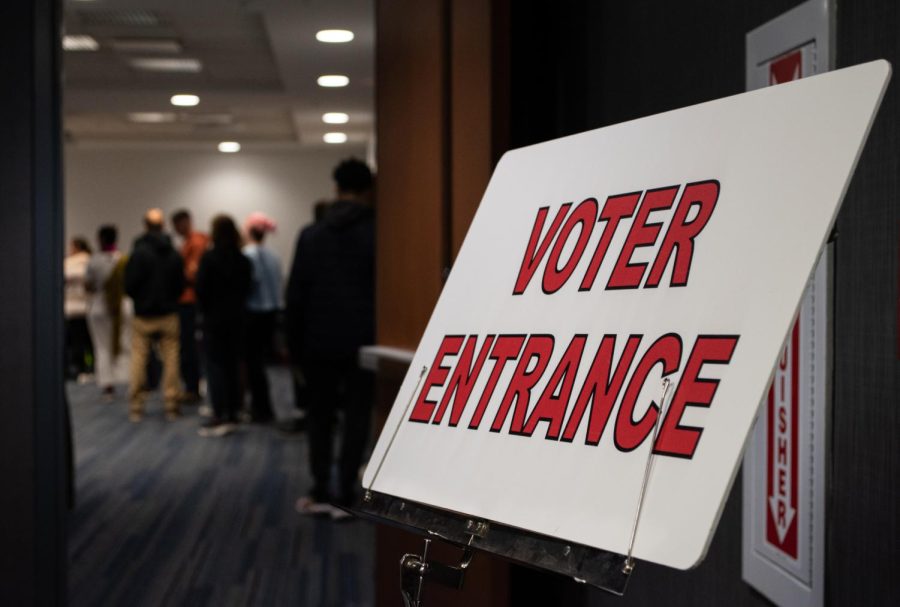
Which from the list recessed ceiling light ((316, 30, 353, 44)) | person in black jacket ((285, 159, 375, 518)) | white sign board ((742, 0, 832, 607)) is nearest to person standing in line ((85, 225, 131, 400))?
recessed ceiling light ((316, 30, 353, 44))

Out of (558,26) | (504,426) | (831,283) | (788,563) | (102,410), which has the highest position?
(558,26)

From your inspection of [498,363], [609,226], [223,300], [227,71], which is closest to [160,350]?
[223,300]

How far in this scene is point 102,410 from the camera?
762cm

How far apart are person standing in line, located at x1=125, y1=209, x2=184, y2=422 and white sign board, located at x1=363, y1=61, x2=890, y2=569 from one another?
546 centimetres

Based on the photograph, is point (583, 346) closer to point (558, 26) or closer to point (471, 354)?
point (471, 354)

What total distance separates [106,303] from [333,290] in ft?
14.2

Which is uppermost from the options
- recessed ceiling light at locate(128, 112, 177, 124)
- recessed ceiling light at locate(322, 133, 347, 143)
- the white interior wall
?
recessed ceiling light at locate(128, 112, 177, 124)

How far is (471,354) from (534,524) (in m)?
0.26

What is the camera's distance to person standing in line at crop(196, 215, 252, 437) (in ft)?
19.4

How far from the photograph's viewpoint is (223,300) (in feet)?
19.5

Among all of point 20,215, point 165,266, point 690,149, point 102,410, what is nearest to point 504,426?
point 690,149

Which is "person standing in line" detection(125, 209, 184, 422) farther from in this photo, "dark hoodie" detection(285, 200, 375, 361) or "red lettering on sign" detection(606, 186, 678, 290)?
"red lettering on sign" detection(606, 186, 678, 290)

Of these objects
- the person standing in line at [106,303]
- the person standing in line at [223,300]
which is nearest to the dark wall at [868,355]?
the person standing in line at [223,300]

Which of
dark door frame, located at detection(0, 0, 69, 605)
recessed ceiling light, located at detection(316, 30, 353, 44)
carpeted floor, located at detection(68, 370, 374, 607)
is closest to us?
dark door frame, located at detection(0, 0, 69, 605)
